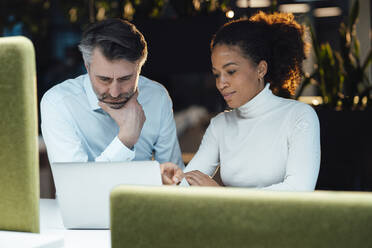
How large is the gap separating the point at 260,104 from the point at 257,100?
0.02 metres

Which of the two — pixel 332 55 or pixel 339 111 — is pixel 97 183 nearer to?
pixel 339 111

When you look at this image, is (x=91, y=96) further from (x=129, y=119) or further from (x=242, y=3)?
(x=242, y=3)

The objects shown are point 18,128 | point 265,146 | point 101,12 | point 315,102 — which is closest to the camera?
point 18,128

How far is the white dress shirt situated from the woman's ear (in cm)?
43

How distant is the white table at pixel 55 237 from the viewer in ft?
3.62

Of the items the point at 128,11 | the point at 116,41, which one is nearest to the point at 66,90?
the point at 116,41

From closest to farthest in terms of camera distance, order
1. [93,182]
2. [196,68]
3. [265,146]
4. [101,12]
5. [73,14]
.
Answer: [93,182]
[265,146]
[196,68]
[101,12]
[73,14]

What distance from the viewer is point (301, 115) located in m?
1.41

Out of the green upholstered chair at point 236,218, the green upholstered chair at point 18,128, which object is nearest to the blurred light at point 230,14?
the green upholstered chair at point 18,128

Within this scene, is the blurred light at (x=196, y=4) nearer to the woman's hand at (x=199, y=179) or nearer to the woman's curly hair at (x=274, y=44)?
Answer: the woman's curly hair at (x=274, y=44)

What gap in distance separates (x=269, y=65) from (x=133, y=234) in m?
0.84

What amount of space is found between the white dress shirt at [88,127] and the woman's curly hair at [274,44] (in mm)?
397

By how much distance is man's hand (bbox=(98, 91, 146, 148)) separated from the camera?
1.58 metres

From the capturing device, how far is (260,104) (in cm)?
149
